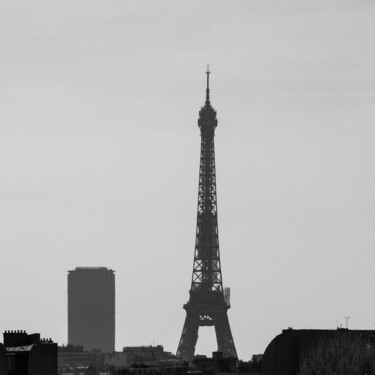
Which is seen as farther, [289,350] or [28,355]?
[289,350]

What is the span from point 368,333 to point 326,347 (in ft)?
57.5

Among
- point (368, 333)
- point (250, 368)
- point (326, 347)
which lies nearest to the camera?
point (326, 347)

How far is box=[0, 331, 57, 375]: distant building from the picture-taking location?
13775 centimetres

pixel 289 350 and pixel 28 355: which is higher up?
pixel 289 350

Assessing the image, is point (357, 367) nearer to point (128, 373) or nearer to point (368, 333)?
point (368, 333)

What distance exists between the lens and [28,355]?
13812 cm

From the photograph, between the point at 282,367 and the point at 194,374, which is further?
the point at 194,374

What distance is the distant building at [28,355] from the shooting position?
5423 inches

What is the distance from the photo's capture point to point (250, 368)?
185625mm

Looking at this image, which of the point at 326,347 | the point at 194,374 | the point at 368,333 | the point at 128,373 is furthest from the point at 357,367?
the point at 128,373

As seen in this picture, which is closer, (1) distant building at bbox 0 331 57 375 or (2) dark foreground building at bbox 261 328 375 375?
(1) distant building at bbox 0 331 57 375

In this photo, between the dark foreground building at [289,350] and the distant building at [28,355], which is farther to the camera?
the dark foreground building at [289,350]

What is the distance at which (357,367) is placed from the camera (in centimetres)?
13500

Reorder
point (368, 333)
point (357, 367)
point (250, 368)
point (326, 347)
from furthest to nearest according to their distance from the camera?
point (250, 368), point (368, 333), point (326, 347), point (357, 367)
